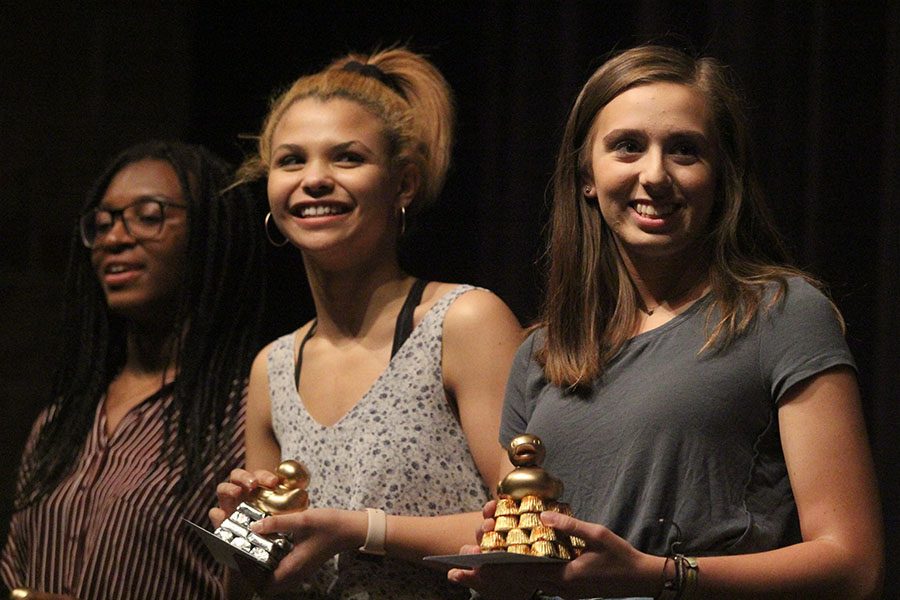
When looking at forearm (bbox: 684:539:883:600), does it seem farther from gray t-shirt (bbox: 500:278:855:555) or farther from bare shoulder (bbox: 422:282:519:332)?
bare shoulder (bbox: 422:282:519:332)

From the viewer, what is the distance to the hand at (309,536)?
2124mm

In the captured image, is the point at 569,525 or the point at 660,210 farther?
the point at 660,210

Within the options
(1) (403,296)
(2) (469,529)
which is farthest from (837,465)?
(1) (403,296)

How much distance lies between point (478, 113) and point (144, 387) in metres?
1.15

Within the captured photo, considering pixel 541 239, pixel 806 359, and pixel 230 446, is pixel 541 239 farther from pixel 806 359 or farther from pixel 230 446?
pixel 806 359

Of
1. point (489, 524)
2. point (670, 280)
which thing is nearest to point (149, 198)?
point (670, 280)

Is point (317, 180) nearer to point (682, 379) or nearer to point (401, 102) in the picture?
point (401, 102)

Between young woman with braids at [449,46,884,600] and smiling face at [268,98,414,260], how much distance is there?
1.63 ft

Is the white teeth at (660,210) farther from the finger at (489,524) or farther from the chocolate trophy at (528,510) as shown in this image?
the finger at (489,524)

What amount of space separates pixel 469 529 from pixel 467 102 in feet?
5.12

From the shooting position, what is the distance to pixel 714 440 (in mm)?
1854

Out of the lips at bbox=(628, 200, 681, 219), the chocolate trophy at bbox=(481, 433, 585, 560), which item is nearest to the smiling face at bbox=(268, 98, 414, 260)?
the lips at bbox=(628, 200, 681, 219)

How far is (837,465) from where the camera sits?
1.79 meters

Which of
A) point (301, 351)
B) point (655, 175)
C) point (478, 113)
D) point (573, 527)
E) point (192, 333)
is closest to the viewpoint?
point (573, 527)
